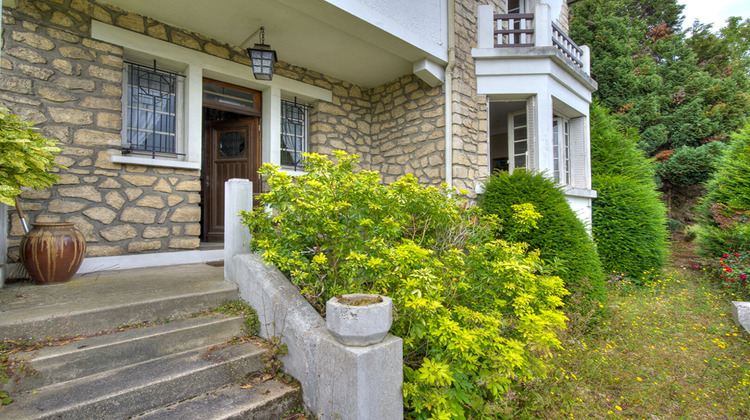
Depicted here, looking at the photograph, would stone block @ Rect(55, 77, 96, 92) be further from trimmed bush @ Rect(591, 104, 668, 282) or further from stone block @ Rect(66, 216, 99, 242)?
trimmed bush @ Rect(591, 104, 668, 282)

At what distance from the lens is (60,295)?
2.32 meters

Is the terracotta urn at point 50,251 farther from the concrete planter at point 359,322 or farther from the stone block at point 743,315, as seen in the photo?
the stone block at point 743,315

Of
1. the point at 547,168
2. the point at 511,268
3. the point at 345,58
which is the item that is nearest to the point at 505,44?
the point at 547,168

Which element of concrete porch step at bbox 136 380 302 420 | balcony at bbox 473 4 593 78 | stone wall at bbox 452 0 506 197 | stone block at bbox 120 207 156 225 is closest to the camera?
concrete porch step at bbox 136 380 302 420

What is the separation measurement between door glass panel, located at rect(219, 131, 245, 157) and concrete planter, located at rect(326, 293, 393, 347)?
12.8 ft

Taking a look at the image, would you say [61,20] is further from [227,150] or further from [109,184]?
[227,150]

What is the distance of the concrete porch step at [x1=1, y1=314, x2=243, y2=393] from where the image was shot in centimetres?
166

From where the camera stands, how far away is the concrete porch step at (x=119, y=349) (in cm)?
166

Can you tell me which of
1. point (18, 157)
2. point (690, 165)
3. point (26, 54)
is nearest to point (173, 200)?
point (18, 157)

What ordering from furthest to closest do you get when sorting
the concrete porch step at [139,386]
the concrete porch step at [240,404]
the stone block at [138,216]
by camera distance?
1. the stone block at [138,216]
2. the concrete porch step at [240,404]
3. the concrete porch step at [139,386]

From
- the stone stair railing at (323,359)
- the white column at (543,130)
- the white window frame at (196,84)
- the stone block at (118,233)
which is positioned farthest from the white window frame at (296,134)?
the white column at (543,130)

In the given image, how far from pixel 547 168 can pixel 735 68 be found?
12.7 meters

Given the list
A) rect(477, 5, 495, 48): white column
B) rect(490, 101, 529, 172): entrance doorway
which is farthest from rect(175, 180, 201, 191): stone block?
rect(490, 101, 529, 172): entrance doorway

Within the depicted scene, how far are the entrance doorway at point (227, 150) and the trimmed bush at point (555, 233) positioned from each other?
11.0ft
